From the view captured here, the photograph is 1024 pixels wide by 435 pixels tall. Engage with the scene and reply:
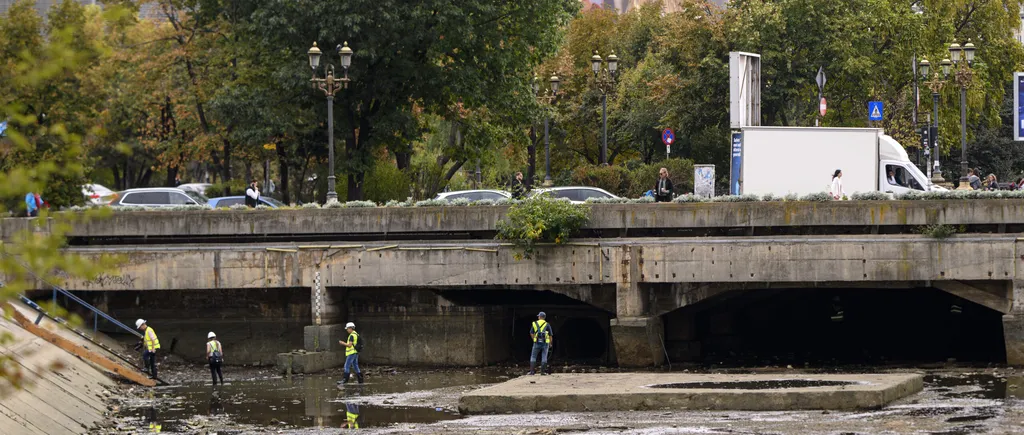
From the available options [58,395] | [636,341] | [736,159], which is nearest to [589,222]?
[636,341]

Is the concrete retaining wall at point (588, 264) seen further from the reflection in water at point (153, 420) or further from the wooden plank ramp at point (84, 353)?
the reflection in water at point (153, 420)

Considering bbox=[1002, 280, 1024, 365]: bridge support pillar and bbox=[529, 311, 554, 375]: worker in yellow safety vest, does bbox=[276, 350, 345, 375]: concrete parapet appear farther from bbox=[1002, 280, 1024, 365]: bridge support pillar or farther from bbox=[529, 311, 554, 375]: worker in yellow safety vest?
bbox=[1002, 280, 1024, 365]: bridge support pillar

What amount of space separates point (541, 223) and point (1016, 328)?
940 cm

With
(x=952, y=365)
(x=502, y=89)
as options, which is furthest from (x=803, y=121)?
(x=952, y=365)

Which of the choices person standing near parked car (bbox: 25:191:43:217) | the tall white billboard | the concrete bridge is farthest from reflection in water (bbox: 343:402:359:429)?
the tall white billboard

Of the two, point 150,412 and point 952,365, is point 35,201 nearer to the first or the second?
point 150,412

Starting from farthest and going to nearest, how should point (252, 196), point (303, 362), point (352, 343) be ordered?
point (252, 196)
point (303, 362)
point (352, 343)

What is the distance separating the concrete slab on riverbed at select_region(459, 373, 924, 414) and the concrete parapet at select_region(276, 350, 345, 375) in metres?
7.46

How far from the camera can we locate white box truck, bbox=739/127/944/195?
31.8 meters

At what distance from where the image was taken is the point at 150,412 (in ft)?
77.8

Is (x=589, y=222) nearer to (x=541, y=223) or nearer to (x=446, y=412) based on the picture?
(x=541, y=223)

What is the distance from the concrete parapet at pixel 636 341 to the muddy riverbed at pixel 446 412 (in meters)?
0.59

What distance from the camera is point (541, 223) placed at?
28.3 m

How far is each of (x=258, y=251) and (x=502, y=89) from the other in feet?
41.8
